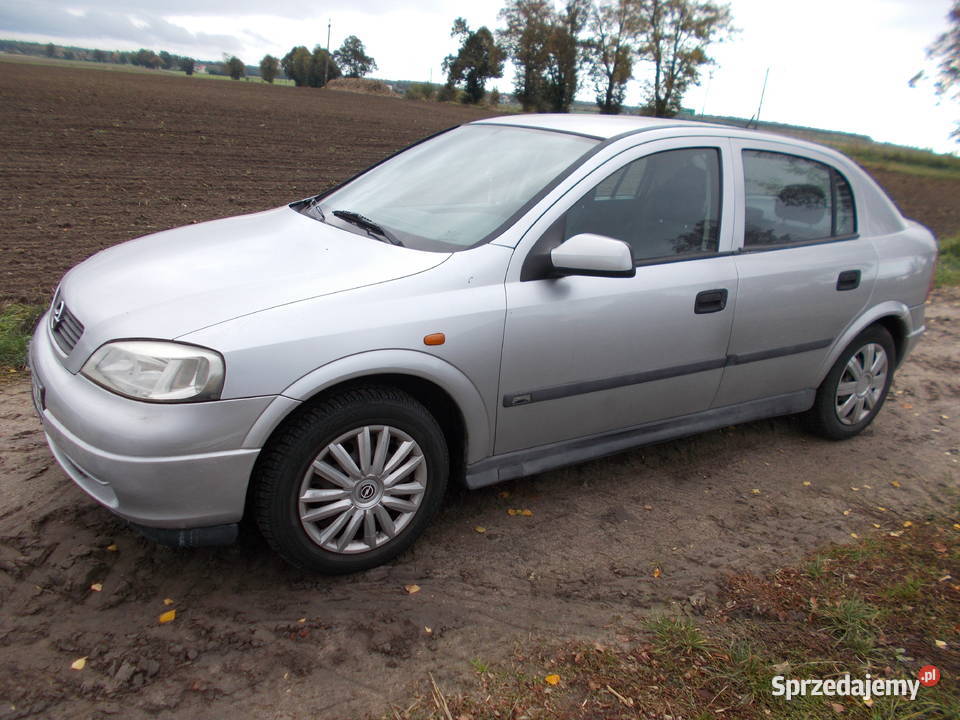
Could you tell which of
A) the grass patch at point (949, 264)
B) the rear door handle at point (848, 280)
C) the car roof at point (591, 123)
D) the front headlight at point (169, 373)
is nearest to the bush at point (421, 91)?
the grass patch at point (949, 264)

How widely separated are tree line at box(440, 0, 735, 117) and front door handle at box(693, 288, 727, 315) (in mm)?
67451

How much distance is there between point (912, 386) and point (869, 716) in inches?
164

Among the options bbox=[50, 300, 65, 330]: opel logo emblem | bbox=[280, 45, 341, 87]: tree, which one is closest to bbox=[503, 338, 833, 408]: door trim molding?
bbox=[50, 300, 65, 330]: opel logo emblem

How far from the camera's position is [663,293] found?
11.6 feet

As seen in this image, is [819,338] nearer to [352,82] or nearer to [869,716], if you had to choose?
[869,716]

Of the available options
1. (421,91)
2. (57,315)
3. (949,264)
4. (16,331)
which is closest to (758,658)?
(57,315)

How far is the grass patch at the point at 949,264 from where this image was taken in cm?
1017

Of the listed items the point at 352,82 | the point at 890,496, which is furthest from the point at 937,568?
the point at 352,82

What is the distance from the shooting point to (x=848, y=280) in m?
4.28

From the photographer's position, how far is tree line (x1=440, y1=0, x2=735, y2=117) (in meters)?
69.7

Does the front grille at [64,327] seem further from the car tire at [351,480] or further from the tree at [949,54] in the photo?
the tree at [949,54]

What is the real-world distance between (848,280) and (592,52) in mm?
73362

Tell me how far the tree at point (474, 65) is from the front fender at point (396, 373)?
69.9 metres

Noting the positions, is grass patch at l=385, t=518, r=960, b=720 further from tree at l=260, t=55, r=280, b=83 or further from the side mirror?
tree at l=260, t=55, r=280, b=83
